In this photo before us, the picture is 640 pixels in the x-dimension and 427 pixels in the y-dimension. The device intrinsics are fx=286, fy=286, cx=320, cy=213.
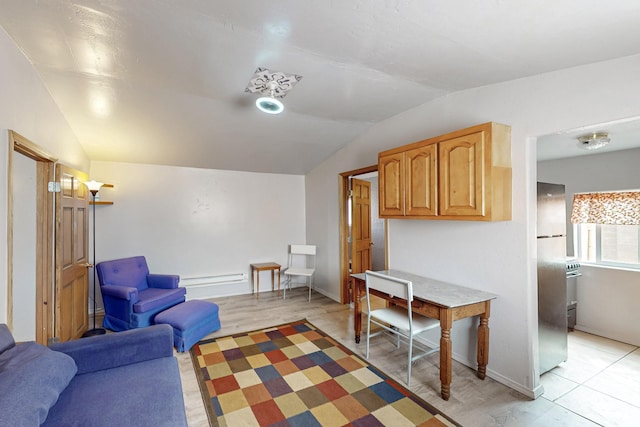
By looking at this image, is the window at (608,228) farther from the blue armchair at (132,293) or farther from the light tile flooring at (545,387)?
the blue armchair at (132,293)

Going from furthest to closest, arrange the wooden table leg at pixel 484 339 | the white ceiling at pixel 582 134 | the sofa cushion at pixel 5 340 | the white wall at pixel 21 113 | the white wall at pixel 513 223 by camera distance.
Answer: the wooden table leg at pixel 484 339 < the white ceiling at pixel 582 134 < the white wall at pixel 513 223 < the white wall at pixel 21 113 < the sofa cushion at pixel 5 340

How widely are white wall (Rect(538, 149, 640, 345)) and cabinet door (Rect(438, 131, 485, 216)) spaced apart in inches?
86.3

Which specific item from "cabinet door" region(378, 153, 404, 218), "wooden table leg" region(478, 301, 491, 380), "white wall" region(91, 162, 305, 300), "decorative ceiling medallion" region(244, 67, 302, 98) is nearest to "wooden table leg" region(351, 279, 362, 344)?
"cabinet door" region(378, 153, 404, 218)

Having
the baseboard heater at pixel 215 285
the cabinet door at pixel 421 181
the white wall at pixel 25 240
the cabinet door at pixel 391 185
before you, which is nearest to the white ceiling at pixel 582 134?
the cabinet door at pixel 421 181

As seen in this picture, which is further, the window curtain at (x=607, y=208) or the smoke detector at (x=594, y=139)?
the window curtain at (x=607, y=208)

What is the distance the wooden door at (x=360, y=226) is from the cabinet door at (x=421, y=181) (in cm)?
168

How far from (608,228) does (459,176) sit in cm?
249

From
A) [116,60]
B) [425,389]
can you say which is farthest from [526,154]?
[116,60]

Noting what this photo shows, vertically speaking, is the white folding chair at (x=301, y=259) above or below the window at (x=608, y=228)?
below

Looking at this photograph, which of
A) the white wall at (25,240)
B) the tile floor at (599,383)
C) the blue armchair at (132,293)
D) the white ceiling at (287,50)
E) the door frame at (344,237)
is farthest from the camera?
the door frame at (344,237)

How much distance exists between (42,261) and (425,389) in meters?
3.32

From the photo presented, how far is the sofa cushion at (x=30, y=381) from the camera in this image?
1.07 metres

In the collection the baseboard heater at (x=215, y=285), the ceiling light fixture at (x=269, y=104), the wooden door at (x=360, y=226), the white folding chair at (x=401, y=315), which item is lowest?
the baseboard heater at (x=215, y=285)

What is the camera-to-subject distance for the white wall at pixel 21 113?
5.68 ft
